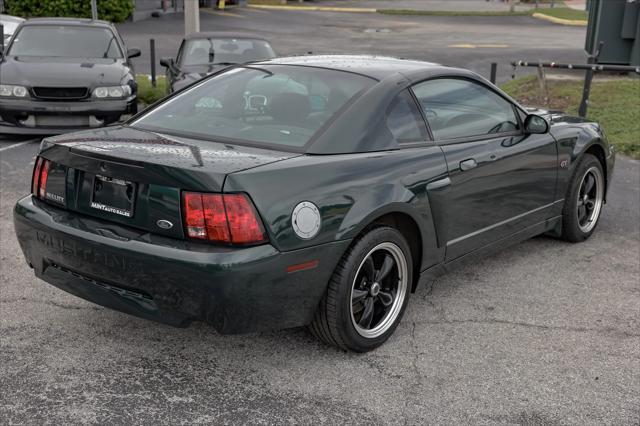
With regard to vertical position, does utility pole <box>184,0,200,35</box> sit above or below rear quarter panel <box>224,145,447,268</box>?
above

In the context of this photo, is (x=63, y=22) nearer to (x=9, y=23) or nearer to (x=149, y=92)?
(x=149, y=92)

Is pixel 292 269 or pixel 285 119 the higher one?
pixel 285 119

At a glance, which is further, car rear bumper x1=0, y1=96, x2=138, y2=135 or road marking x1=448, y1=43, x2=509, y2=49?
road marking x1=448, y1=43, x2=509, y2=49

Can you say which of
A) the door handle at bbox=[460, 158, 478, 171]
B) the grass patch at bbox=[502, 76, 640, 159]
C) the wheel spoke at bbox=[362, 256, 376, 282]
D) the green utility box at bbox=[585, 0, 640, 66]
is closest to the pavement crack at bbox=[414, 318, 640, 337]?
the wheel spoke at bbox=[362, 256, 376, 282]

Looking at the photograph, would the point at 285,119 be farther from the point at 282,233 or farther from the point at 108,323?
the point at 108,323

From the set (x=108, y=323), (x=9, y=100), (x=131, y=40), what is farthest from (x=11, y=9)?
(x=108, y=323)

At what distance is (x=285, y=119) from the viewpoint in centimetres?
409

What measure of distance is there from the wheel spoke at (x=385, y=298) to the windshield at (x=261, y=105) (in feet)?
3.01

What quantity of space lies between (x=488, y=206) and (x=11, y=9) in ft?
77.3

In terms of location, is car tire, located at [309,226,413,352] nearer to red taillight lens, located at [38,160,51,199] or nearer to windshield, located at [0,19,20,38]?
red taillight lens, located at [38,160,51,199]

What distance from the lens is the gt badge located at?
3.46m

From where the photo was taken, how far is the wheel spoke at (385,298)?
4.08 metres

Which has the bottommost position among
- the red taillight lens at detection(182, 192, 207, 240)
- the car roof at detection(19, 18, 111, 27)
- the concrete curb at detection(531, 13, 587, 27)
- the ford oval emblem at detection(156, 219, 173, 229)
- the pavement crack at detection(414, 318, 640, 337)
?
the pavement crack at detection(414, 318, 640, 337)

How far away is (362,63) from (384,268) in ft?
4.35
